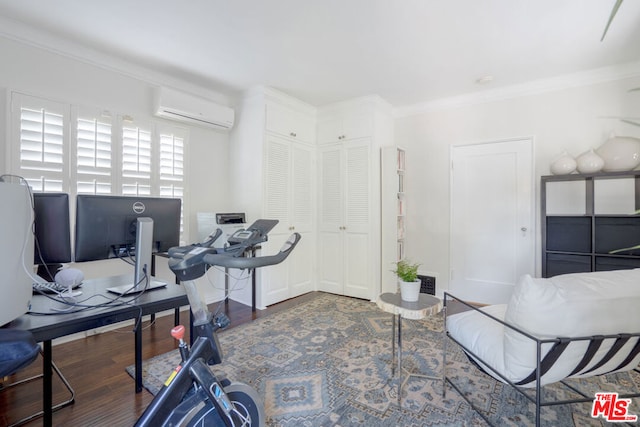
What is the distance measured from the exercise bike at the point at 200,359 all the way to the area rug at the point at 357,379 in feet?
2.24

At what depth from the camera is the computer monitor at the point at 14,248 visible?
1.02 meters

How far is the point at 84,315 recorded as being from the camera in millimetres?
1343

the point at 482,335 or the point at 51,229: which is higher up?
the point at 51,229

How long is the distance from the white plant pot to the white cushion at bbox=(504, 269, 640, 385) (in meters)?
0.67

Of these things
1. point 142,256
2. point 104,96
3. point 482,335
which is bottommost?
point 482,335

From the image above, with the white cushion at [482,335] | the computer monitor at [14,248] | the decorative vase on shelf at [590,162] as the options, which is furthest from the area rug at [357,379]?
the decorative vase on shelf at [590,162]

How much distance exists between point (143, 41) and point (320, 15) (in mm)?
1567

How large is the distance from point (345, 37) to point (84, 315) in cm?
262

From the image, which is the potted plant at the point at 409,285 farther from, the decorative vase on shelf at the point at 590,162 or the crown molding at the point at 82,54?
the crown molding at the point at 82,54

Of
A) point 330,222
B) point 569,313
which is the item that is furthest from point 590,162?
point 330,222

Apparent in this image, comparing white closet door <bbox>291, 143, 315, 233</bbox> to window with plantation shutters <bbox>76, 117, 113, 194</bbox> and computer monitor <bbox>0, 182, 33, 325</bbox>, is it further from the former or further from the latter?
computer monitor <bbox>0, 182, 33, 325</bbox>

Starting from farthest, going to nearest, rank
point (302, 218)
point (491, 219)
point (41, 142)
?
point (302, 218) → point (491, 219) → point (41, 142)

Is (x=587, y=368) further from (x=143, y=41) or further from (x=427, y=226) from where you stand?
(x=143, y=41)

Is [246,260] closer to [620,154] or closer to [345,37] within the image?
[345,37]
